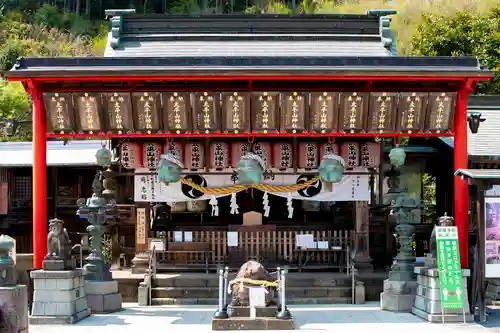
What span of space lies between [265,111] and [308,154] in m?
2.80

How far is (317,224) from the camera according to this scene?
21.8m

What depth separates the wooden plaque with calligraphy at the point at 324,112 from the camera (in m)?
17.2

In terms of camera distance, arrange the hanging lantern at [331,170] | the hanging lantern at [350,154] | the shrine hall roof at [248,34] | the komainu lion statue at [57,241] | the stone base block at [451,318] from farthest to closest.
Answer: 1. the shrine hall roof at [248,34]
2. the hanging lantern at [350,154]
3. the hanging lantern at [331,170]
4. the komainu lion statue at [57,241]
5. the stone base block at [451,318]

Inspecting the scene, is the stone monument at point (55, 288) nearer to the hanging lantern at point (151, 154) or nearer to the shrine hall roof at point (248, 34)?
the hanging lantern at point (151, 154)

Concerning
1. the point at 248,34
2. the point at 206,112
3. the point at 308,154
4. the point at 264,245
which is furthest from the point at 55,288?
the point at 248,34

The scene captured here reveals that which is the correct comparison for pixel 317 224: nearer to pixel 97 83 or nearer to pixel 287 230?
pixel 287 230

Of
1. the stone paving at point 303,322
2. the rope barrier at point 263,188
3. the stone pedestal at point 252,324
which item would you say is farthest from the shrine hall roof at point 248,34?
the stone pedestal at point 252,324

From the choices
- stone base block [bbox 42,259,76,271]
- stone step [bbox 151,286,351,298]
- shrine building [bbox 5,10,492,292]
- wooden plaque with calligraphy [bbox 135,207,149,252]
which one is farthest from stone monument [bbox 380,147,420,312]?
stone base block [bbox 42,259,76,271]

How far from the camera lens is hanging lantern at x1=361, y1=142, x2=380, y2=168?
773 inches

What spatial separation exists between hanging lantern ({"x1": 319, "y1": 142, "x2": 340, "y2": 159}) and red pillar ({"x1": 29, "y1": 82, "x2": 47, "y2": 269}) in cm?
774

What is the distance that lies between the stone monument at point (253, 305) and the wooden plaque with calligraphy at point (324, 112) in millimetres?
4418

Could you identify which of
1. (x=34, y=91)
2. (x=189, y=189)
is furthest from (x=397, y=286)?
(x=34, y=91)

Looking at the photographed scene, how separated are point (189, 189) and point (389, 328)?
8.05 m

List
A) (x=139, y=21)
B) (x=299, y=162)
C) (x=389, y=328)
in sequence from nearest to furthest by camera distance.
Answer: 1. (x=389, y=328)
2. (x=299, y=162)
3. (x=139, y=21)
